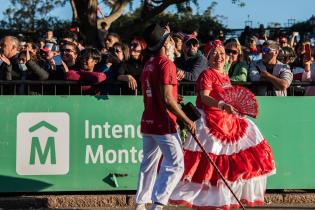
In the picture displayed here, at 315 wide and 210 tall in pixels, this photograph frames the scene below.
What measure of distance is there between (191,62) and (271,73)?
1.08 meters

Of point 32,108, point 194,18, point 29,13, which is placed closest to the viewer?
point 32,108

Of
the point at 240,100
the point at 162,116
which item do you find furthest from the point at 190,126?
the point at 240,100

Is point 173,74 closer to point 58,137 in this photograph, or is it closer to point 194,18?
point 58,137

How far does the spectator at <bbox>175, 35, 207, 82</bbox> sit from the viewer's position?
29.6ft

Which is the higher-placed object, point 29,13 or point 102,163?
point 29,13

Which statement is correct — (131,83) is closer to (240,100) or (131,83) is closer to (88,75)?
(88,75)

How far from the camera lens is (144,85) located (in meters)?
7.04

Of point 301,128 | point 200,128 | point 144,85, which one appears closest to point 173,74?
point 144,85

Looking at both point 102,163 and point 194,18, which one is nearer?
point 102,163

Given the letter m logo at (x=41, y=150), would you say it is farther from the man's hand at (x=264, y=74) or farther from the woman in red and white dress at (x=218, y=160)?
the man's hand at (x=264, y=74)

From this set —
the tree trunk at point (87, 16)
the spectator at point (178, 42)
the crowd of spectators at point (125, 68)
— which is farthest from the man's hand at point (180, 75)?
the tree trunk at point (87, 16)

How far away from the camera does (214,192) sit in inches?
291

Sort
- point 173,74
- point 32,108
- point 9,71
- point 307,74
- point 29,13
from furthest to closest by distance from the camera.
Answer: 1. point 29,13
2. point 307,74
3. point 9,71
4. point 32,108
5. point 173,74

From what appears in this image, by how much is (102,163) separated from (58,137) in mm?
652
